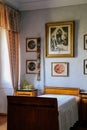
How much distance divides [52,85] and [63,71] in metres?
0.40

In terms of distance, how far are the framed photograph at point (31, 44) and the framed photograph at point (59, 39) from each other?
289mm

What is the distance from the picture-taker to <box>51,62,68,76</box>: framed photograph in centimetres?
507

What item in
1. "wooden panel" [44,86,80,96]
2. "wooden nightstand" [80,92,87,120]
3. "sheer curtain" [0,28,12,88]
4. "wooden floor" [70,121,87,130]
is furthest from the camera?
"sheer curtain" [0,28,12,88]

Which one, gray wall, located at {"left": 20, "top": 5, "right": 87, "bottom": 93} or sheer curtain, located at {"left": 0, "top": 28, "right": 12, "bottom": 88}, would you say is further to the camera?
sheer curtain, located at {"left": 0, "top": 28, "right": 12, "bottom": 88}

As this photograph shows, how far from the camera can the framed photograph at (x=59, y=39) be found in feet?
16.4

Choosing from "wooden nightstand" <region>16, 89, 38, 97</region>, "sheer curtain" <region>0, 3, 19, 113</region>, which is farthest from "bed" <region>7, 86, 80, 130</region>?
"sheer curtain" <region>0, 3, 19, 113</region>

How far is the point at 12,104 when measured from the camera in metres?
3.69

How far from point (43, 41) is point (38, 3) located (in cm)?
83

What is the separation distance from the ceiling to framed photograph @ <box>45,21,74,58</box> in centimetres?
41

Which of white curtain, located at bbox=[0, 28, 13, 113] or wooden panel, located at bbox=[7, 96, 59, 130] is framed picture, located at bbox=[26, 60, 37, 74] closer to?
white curtain, located at bbox=[0, 28, 13, 113]

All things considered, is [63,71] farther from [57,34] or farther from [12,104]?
[12,104]

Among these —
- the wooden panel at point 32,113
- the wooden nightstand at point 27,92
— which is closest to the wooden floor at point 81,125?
the wooden panel at point 32,113

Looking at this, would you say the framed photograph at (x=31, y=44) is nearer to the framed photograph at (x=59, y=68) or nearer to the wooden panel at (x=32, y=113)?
the framed photograph at (x=59, y=68)

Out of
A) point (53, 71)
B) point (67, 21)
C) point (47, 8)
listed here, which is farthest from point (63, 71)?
point (47, 8)
